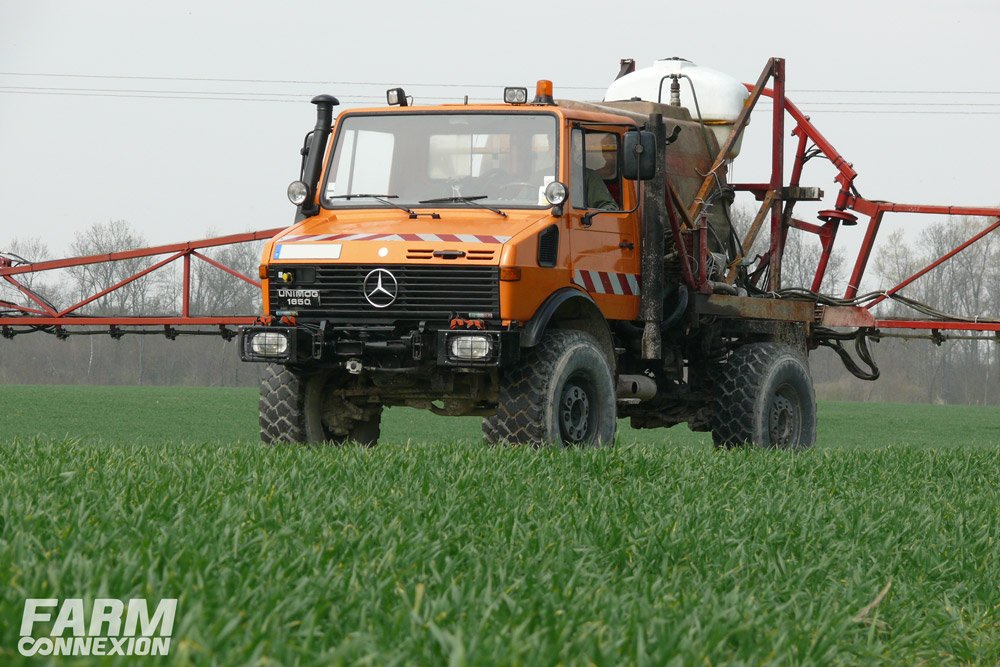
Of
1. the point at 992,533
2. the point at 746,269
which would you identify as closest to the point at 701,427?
the point at 746,269

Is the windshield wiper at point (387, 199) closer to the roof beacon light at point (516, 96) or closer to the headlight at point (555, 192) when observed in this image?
the headlight at point (555, 192)

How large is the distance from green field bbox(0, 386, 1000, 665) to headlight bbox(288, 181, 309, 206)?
7.47 feet

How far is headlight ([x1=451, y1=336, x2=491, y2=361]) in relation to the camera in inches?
411

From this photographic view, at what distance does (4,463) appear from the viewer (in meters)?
8.41

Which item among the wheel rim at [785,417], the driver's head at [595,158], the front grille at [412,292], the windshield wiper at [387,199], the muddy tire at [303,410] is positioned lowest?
the wheel rim at [785,417]

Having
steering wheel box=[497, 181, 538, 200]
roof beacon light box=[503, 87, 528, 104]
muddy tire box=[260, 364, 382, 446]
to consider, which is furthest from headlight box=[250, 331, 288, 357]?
roof beacon light box=[503, 87, 528, 104]

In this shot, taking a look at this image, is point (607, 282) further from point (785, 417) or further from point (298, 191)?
point (785, 417)

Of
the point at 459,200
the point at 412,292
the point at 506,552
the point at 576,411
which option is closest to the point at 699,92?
the point at 459,200

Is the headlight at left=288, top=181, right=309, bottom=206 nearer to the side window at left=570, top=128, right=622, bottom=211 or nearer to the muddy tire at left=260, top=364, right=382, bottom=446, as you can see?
the muddy tire at left=260, top=364, right=382, bottom=446

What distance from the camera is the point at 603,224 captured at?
11.7 m

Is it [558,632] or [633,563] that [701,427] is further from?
[558,632]

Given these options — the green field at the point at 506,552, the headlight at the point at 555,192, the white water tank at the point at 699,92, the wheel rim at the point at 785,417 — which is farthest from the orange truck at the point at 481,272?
the wheel rim at the point at 785,417

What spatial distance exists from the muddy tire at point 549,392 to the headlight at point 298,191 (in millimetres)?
2269

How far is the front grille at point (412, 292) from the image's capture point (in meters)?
10.6
